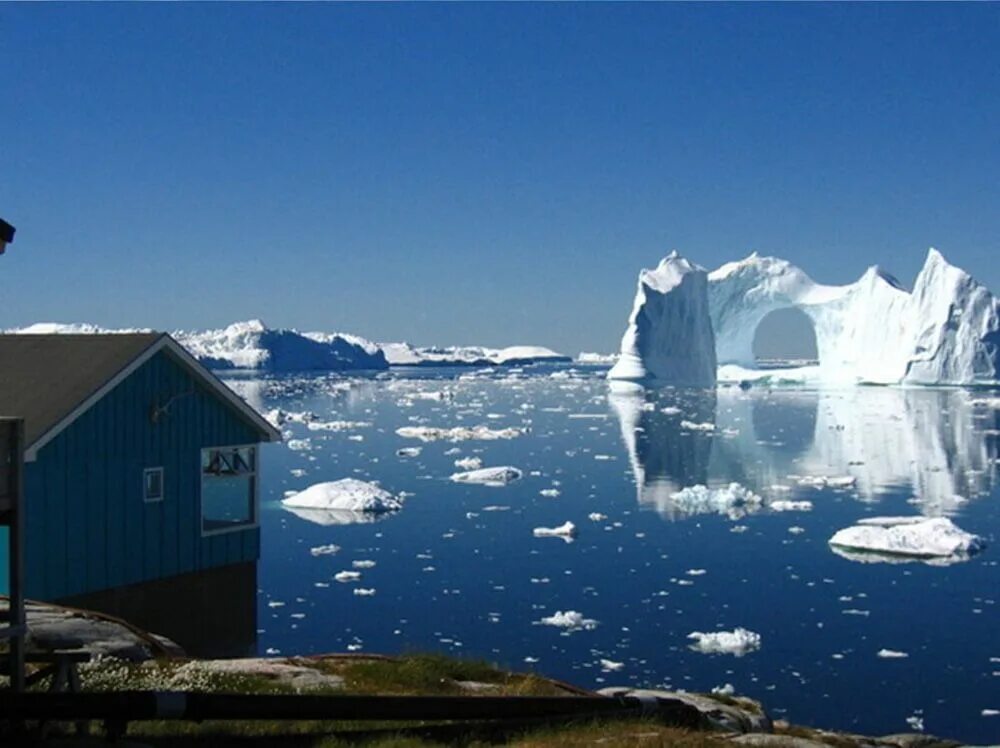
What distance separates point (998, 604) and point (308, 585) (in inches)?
443

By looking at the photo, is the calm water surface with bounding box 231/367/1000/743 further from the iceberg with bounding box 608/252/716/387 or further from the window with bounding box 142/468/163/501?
the iceberg with bounding box 608/252/716/387

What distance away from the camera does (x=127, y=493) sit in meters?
13.5

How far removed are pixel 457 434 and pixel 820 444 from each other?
14.7m

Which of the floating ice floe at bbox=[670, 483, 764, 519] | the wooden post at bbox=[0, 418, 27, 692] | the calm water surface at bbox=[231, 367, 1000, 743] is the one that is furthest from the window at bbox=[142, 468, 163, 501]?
the floating ice floe at bbox=[670, 483, 764, 519]

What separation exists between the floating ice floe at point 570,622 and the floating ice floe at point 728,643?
1583 millimetres

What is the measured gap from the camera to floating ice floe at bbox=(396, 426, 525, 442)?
49291mm

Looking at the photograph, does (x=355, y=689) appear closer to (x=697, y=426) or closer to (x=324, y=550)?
(x=324, y=550)

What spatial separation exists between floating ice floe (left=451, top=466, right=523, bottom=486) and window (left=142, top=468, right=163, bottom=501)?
2017 cm

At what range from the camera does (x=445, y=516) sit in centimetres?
2805

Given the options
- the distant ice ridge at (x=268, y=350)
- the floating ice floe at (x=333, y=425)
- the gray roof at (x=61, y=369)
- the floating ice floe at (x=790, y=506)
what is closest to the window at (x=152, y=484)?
the gray roof at (x=61, y=369)

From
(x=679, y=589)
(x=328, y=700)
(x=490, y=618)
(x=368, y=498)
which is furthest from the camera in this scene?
(x=368, y=498)

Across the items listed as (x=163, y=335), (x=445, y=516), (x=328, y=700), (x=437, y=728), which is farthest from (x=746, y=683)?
(x=445, y=516)

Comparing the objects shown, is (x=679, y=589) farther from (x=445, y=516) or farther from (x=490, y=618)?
(x=445, y=516)

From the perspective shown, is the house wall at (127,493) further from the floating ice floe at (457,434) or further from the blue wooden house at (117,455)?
the floating ice floe at (457,434)
